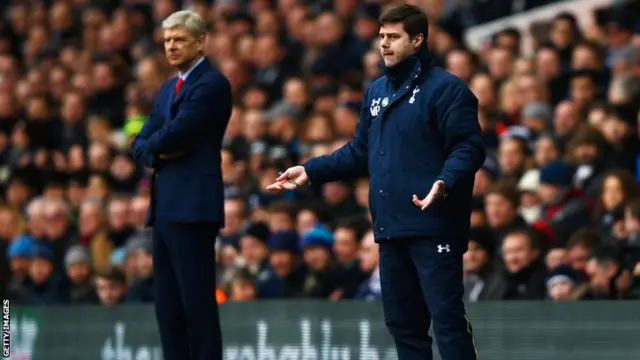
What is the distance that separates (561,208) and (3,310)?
4.38 meters

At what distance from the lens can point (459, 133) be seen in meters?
7.83

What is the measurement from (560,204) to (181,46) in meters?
4.48

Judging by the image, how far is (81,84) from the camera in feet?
64.0

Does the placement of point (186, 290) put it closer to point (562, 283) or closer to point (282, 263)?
point (562, 283)

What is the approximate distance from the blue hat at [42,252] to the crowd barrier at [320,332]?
2101 mm

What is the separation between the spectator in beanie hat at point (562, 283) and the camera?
10.9 m

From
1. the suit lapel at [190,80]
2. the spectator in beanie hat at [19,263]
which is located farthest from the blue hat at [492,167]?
the suit lapel at [190,80]

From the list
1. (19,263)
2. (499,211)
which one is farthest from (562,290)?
A: (19,263)

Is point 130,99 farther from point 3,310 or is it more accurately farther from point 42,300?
point 3,310

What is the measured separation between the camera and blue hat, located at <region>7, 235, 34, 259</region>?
14.9 meters

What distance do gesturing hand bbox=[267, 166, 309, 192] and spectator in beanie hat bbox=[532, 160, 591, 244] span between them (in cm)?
374

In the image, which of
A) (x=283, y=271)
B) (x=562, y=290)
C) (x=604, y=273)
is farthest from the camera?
(x=283, y=271)

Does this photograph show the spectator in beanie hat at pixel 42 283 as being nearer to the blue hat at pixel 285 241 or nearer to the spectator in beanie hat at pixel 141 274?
the spectator in beanie hat at pixel 141 274

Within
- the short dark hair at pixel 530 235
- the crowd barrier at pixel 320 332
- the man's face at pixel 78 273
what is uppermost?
the short dark hair at pixel 530 235
